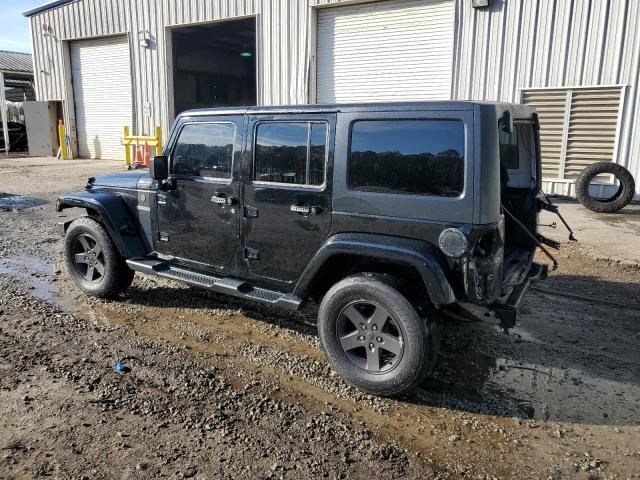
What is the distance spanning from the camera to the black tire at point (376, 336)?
3398mm

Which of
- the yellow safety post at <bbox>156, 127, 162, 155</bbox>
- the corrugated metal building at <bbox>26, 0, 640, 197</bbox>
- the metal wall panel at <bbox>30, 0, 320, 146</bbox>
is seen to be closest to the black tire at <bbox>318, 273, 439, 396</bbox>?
the corrugated metal building at <bbox>26, 0, 640, 197</bbox>

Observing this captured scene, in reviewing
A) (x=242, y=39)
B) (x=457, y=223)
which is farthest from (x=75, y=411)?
(x=242, y=39)

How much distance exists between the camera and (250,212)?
167 inches

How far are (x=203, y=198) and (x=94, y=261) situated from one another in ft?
5.54

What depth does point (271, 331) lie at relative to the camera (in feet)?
15.4

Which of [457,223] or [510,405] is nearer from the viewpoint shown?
[457,223]

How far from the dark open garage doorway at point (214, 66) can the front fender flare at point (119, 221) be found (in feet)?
56.3

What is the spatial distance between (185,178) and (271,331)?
5.24 ft

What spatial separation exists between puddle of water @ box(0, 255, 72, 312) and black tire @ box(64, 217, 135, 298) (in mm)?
294

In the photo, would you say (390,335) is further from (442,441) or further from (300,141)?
(300,141)

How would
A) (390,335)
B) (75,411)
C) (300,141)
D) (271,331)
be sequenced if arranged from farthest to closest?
1. (271,331)
2. (300,141)
3. (390,335)
4. (75,411)

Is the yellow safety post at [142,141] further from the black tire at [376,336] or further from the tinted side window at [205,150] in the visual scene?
the black tire at [376,336]

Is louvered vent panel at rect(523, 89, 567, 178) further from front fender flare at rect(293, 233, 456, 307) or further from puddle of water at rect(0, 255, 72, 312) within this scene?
puddle of water at rect(0, 255, 72, 312)

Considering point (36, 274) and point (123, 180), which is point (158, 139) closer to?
point (36, 274)
